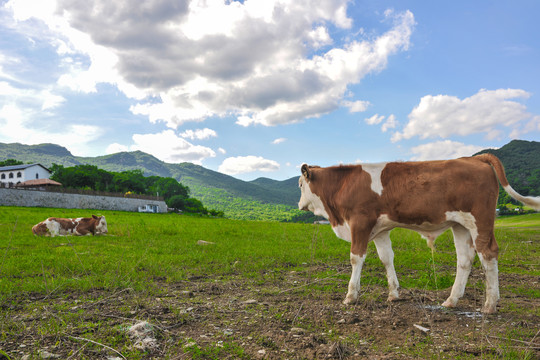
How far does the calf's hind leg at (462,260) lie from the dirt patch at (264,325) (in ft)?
0.78

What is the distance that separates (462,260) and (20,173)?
3839 inches

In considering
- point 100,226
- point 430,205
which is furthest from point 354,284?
point 100,226

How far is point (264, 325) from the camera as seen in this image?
4.46m

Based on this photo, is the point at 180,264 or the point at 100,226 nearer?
the point at 180,264

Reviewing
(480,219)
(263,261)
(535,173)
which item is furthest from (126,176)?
(535,173)

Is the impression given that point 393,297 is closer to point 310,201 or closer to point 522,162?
point 310,201

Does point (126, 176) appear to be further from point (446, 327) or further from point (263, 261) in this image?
point (446, 327)

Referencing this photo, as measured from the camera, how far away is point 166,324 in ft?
14.7

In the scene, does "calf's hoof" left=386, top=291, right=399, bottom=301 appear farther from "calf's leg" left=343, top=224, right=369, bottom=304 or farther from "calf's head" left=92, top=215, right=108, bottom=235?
"calf's head" left=92, top=215, right=108, bottom=235

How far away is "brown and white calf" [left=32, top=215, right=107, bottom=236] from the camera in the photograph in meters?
15.6

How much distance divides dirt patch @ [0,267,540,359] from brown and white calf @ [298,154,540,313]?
0.56m

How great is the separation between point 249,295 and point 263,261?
11.6 feet

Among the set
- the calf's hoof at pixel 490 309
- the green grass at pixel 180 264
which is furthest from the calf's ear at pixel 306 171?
the calf's hoof at pixel 490 309

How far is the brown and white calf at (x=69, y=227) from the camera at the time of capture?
15.6 m
